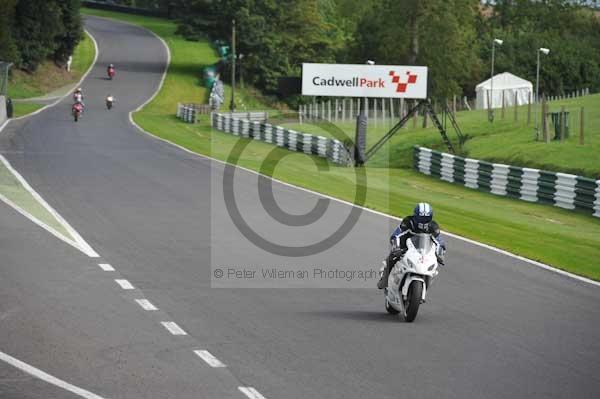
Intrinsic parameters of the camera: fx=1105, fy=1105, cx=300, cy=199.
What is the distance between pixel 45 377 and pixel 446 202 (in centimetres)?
2447

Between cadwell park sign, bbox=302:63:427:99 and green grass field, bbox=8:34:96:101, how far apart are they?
122ft

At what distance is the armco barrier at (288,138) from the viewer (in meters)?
47.0

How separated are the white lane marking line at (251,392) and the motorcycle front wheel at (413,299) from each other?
3.83 metres

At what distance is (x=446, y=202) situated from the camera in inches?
1342

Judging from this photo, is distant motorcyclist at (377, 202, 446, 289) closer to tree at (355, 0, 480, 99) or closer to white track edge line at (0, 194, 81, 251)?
white track edge line at (0, 194, 81, 251)

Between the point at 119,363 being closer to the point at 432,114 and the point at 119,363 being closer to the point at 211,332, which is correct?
the point at 211,332

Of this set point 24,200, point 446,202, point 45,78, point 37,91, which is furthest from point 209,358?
point 45,78

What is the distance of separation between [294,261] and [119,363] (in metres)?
7.94

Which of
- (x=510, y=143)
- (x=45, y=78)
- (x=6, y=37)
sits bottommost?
(x=510, y=143)

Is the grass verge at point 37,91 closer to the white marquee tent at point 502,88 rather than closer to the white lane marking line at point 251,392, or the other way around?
the white lane marking line at point 251,392

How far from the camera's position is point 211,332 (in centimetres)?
1301

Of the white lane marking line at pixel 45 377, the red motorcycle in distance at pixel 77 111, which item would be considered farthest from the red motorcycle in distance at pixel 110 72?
the white lane marking line at pixel 45 377

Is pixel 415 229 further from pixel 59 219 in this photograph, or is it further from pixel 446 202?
pixel 446 202

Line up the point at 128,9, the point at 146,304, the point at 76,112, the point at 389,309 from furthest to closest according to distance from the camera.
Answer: the point at 128,9 < the point at 76,112 < the point at 146,304 < the point at 389,309
